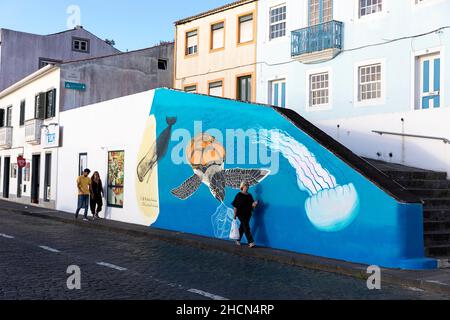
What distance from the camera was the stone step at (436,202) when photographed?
39.6 feet

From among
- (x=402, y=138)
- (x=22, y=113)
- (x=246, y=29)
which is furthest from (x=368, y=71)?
(x=22, y=113)

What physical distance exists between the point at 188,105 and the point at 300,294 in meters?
8.75

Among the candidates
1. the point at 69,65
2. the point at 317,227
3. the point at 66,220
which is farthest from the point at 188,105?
the point at 69,65

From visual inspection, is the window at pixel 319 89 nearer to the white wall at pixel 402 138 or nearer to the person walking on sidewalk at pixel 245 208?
the white wall at pixel 402 138

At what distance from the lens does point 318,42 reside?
62.1 ft

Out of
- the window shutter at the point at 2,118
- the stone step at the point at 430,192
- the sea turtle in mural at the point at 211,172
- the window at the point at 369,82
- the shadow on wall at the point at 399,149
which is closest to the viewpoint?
the stone step at the point at 430,192

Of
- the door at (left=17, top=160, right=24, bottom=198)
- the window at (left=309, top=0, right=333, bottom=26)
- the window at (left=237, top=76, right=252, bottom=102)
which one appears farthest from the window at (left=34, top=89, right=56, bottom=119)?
the window at (left=309, top=0, right=333, bottom=26)

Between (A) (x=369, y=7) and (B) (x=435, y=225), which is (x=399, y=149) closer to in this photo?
(B) (x=435, y=225)

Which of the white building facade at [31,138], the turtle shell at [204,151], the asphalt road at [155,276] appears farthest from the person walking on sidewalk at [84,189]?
the white building facade at [31,138]

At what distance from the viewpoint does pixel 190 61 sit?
25.2 m

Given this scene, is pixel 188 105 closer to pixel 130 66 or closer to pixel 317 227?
pixel 317 227

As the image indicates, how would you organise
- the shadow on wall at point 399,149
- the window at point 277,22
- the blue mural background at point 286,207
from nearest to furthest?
1. the blue mural background at point 286,207
2. the shadow on wall at point 399,149
3. the window at point 277,22

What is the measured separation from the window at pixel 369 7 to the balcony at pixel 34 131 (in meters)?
17.2

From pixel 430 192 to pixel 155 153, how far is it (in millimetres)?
8366
